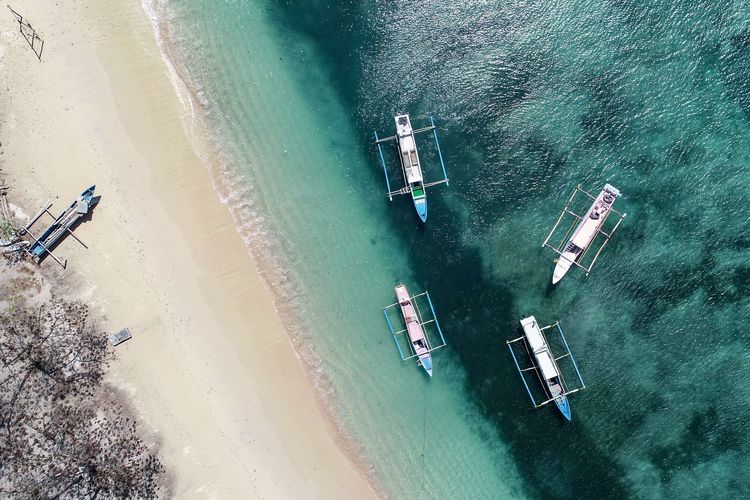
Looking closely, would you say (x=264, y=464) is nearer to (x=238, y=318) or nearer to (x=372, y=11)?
(x=238, y=318)

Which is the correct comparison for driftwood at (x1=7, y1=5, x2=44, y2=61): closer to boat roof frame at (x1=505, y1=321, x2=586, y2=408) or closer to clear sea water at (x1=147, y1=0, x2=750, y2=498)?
clear sea water at (x1=147, y1=0, x2=750, y2=498)

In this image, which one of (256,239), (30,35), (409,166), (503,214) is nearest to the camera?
(30,35)

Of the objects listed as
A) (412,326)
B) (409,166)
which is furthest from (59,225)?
(412,326)

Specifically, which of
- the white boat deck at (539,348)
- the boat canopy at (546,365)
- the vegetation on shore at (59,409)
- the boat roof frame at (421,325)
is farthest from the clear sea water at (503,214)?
the vegetation on shore at (59,409)

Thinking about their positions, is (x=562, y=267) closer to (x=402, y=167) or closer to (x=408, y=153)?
(x=402, y=167)

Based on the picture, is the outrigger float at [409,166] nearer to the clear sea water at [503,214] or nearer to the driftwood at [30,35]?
the clear sea water at [503,214]

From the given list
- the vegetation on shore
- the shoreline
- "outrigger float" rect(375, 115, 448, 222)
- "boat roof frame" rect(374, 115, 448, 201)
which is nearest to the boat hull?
the vegetation on shore
